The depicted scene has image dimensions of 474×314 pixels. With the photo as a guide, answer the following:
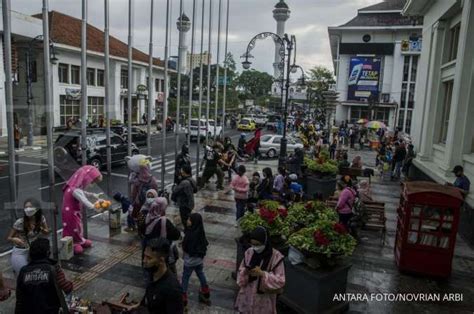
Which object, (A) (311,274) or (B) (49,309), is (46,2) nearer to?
(B) (49,309)

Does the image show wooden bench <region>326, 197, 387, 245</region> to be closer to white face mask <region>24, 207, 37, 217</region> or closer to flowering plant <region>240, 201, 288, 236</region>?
flowering plant <region>240, 201, 288, 236</region>

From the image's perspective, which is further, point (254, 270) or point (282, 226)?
point (282, 226)

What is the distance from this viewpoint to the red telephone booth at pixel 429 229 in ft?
23.7

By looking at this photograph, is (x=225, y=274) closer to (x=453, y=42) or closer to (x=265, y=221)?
(x=265, y=221)

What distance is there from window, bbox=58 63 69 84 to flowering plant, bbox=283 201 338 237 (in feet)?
100

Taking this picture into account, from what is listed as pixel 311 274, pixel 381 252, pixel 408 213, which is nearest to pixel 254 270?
pixel 311 274

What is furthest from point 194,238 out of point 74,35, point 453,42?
point 74,35

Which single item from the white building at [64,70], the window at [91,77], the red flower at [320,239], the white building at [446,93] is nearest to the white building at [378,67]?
the white building at [64,70]

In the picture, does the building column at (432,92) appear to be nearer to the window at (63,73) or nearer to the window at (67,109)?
the window at (67,109)

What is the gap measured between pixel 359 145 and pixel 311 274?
30207 millimetres

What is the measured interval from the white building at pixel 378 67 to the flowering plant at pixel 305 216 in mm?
43683

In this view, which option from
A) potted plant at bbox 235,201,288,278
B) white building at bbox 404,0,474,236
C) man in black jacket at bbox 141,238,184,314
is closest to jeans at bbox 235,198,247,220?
potted plant at bbox 235,201,288,278

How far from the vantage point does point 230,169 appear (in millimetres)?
16031

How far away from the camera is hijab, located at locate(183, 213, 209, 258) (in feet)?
19.5
